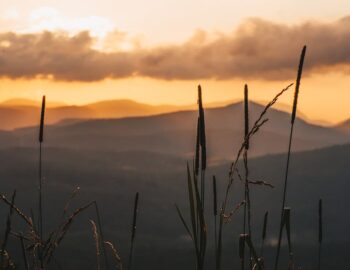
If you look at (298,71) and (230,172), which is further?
(298,71)

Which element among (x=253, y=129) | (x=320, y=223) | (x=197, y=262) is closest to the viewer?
(x=197, y=262)

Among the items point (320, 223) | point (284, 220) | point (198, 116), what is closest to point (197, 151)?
point (198, 116)

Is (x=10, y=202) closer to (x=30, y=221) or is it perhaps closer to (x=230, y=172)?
(x=30, y=221)

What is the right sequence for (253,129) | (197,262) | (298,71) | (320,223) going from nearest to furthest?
(197,262)
(253,129)
(298,71)
(320,223)

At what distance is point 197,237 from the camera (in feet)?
12.7

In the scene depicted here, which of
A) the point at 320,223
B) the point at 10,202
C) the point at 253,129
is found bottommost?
the point at 320,223

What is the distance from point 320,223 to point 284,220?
1470mm

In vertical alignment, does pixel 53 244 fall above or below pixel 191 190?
below

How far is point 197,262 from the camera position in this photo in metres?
3.74

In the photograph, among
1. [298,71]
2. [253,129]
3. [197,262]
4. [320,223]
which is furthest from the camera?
[320,223]

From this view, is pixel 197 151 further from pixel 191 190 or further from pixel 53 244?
pixel 53 244

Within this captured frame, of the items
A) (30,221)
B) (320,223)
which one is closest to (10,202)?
(30,221)

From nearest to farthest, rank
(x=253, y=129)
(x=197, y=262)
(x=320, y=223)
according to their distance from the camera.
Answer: (x=197, y=262) → (x=253, y=129) → (x=320, y=223)

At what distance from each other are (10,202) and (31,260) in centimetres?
47
